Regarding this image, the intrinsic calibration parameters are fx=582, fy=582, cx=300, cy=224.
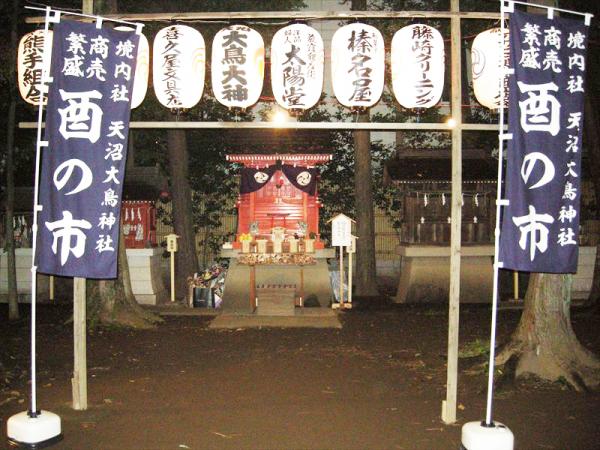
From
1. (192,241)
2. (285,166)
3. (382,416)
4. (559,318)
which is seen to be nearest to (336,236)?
(285,166)

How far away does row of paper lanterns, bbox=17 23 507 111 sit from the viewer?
364 inches

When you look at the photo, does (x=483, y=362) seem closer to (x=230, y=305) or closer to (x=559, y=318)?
(x=559, y=318)

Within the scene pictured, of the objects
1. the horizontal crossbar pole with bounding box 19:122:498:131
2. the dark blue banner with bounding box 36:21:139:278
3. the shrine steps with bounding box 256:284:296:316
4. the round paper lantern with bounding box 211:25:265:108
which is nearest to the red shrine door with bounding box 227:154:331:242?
the shrine steps with bounding box 256:284:296:316

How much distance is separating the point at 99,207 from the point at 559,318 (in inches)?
242

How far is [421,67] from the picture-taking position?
9227 mm

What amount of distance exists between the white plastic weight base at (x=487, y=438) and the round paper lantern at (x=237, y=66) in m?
6.19

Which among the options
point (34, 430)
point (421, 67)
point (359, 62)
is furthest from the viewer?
point (359, 62)

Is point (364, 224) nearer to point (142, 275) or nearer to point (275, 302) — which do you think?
point (275, 302)

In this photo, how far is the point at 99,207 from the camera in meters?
6.38

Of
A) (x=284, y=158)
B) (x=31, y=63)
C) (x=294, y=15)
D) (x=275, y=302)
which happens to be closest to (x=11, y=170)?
(x=31, y=63)

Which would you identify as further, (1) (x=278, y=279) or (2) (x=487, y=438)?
(1) (x=278, y=279)

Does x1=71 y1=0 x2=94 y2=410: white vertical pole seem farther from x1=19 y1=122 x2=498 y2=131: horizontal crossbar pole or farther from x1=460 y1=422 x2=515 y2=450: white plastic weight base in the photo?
x1=460 y1=422 x2=515 y2=450: white plastic weight base

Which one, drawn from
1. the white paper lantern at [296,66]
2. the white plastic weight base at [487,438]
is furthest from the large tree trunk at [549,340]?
the white paper lantern at [296,66]

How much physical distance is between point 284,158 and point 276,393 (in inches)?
440
